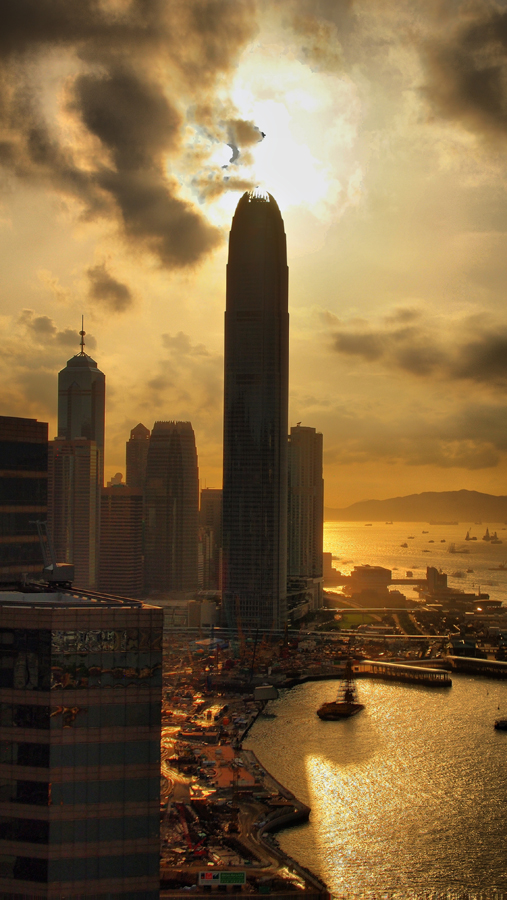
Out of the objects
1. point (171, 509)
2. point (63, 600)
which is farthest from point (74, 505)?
point (63, 600)

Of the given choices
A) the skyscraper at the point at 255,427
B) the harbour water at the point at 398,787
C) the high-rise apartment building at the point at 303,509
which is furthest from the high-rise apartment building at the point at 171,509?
the harbour water at the point at 398,787

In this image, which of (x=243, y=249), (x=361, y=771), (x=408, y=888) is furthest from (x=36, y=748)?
(x=243, y=249)

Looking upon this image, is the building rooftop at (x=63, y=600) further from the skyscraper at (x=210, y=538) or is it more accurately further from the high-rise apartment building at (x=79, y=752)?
the skyscraper at (x=210, y=538)

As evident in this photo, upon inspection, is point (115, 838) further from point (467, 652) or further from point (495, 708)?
point (467, 652)

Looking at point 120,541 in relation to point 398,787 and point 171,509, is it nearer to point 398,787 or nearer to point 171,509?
point 171,509

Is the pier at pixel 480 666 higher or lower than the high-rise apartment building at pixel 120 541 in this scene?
lower

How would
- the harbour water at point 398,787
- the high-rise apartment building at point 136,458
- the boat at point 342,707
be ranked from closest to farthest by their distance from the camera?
the harbour water at point 398,787, the boat at point 342,707, the high-rise apartment building at point 136,458

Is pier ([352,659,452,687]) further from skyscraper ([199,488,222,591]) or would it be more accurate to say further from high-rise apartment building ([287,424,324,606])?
high-rise apartment building ([287,424,324,606])
